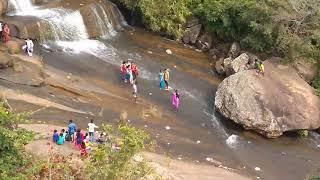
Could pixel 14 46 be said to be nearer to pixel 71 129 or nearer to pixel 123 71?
pixel 123 71

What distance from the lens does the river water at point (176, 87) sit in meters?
22.5

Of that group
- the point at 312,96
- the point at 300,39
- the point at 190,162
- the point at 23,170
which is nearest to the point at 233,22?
the point at 300,39

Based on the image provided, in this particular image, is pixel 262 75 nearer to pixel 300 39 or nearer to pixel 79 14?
pixel 300 39

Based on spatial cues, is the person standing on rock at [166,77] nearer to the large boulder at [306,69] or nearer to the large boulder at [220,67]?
the large boulder at [220,67]

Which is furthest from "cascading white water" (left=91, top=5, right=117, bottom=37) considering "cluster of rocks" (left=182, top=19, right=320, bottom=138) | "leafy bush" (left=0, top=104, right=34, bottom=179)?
"leafy bush" (left=0, top=104, right=34, bottom=179)

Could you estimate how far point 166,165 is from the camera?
785 inches

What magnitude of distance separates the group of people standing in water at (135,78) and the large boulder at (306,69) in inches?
292

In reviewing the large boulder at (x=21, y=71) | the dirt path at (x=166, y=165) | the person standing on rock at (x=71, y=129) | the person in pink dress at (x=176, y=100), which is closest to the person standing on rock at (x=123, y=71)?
the person in pink dress at (x=176, y=100)

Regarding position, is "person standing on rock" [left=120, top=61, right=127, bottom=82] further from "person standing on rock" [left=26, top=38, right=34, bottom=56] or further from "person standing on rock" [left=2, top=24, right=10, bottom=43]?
"person standing on rock" [left=2, top=24, right=10, bottom=43]

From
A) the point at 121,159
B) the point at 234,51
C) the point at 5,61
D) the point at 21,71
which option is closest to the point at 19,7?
A: the point at 5,61

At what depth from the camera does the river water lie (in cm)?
2253

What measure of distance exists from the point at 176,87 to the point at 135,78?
2.25 m

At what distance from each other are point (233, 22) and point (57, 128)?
15256mm

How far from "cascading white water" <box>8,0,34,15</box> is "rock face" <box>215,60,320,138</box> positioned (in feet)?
37.3
